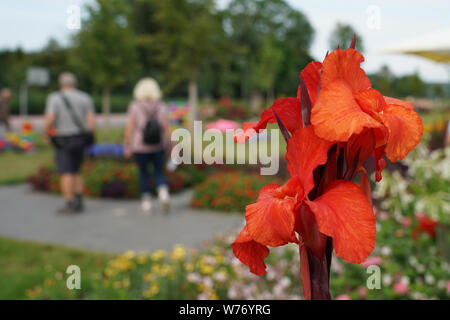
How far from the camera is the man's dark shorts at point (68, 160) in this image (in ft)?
17.3

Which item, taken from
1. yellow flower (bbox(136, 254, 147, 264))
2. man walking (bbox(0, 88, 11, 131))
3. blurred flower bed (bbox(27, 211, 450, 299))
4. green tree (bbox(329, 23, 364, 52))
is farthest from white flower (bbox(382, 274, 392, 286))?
man walking (bbox(0, 88, 11, 131))

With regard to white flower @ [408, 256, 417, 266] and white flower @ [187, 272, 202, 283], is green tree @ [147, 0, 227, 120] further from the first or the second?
white flower @ [187, 272, 202, 283]

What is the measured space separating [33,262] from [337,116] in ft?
13.2

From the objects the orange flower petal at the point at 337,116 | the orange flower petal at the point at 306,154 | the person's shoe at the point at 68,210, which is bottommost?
the person's shoe at the point at 68,210

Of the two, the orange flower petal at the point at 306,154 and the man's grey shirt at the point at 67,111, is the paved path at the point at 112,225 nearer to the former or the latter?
the man's grey shirt at the point at 67,111

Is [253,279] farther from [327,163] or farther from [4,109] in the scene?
[4,109]

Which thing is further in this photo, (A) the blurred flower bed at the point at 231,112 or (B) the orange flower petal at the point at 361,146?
(A) the blurred flower bed at the point at 231,112

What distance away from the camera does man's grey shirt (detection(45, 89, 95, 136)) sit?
5.11 meters

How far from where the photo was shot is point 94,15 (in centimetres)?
1382

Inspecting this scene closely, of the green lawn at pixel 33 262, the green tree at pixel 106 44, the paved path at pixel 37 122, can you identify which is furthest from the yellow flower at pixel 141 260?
the paved path at pixel 37 122

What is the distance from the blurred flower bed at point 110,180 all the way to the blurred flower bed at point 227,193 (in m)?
1.05

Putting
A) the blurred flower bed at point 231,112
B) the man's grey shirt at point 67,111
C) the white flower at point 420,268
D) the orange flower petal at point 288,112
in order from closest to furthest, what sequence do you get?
the orange flower petal at point 288,112, the white flower at point 420,268, the man's grey shirt at point 67,111, the blurred flower bed at point 231,112

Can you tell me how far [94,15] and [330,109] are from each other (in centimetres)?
1488

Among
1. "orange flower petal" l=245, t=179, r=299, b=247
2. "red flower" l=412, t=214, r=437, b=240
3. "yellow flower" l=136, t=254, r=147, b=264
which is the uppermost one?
"orange flower petal" l=245, t=179, r=299, b=247
